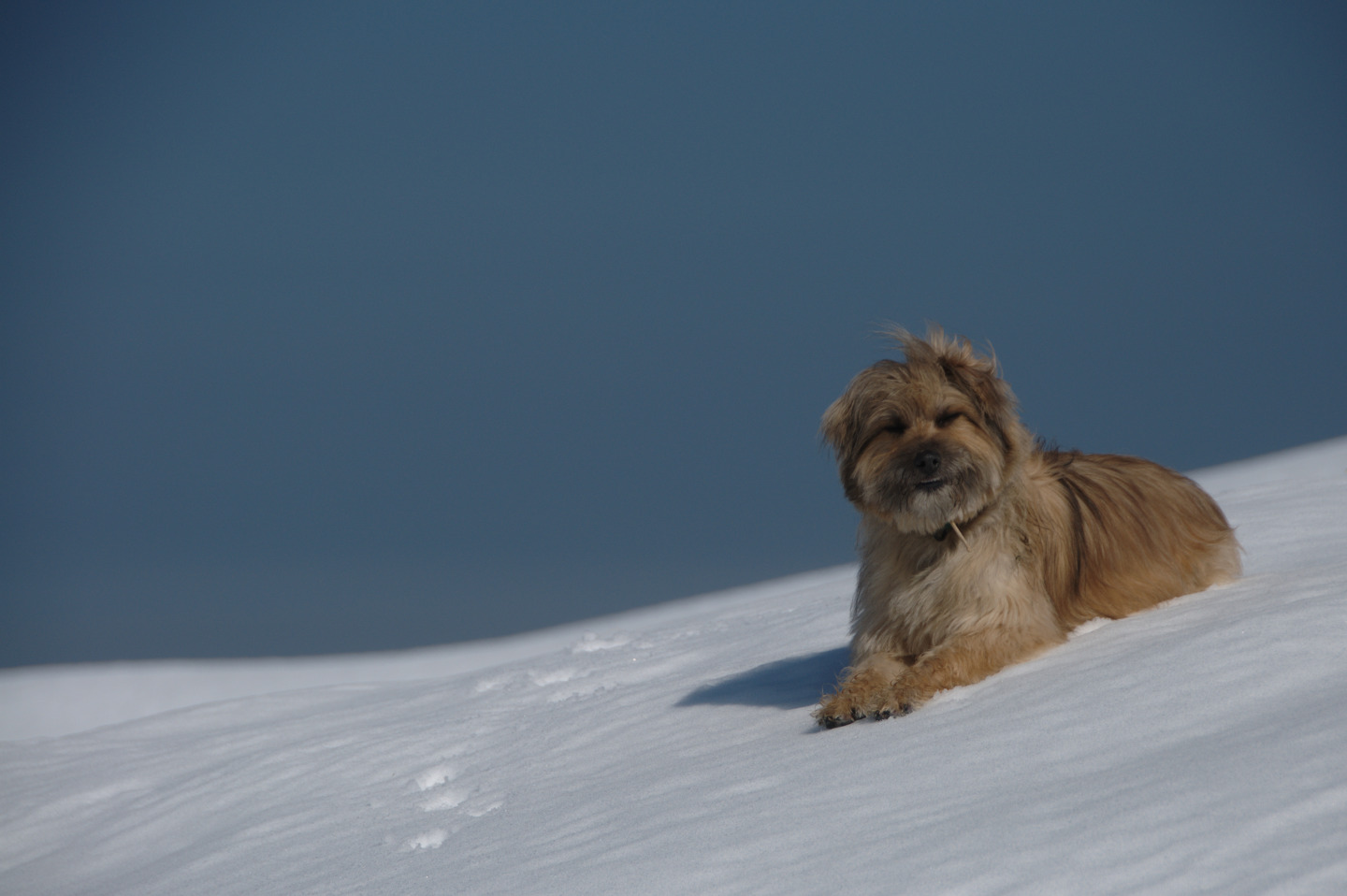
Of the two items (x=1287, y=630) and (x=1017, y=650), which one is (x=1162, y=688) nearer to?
(x=1287, y=630)

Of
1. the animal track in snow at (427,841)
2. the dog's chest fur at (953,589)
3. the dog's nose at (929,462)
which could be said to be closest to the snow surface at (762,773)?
the animal track in snow at (427,841)

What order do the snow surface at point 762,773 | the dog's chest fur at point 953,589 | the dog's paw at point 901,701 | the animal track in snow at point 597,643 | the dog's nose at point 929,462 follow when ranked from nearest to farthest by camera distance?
the snow surface at point 762,773 < the dog's paw at point 901,701 < the dog's nose at point 929,462 < the dog's chest fur at point 953,589 < the animal track in snow at point 597,643

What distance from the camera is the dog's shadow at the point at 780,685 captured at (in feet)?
18.6

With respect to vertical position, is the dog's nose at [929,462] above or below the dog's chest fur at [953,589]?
above

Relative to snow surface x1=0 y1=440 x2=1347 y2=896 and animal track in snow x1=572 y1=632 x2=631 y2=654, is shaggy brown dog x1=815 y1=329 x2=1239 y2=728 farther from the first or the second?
animal track in snow x1=572 y1=632 x2=631 y2=654

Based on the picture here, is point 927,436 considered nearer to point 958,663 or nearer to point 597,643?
point 958,663

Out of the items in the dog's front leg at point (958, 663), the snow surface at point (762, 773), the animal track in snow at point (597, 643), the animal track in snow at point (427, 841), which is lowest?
the animal track in snow at point (427, 841)

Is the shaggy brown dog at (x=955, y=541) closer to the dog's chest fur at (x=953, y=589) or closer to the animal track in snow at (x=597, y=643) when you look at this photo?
the dog's chest fur at (x=953, y=589)

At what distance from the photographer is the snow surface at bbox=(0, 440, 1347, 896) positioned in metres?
2.90

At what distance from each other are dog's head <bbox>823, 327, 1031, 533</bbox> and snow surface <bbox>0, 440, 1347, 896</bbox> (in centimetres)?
81

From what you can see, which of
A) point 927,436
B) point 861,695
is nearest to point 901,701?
point 861,695

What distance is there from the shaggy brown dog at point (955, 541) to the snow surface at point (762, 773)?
17cm

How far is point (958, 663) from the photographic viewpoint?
15.6 ft

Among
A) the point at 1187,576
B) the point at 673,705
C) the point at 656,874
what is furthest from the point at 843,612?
the point at 656,874
